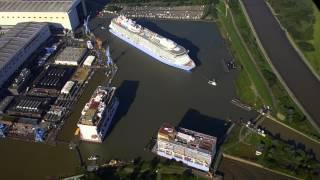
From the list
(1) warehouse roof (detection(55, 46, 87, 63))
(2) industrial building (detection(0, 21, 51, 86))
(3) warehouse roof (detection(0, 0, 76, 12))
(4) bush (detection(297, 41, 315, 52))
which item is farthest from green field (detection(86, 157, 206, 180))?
(3) warehouse roof (detection(0, 0, 76, 12))

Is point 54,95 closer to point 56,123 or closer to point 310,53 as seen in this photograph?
point 56,123

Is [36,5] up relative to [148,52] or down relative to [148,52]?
up

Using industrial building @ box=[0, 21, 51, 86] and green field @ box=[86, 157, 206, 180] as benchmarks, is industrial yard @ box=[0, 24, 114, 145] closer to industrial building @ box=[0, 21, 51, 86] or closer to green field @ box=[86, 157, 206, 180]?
industrial building @ box=[0, 21, 51, 86]

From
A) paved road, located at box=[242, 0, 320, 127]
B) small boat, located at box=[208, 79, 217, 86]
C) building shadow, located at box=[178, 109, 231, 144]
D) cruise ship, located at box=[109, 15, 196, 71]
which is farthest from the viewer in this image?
cruise ship, located at box=[109, 15, 196, 71]

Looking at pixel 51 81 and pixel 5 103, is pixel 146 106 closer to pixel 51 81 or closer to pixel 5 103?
pixel 51 81

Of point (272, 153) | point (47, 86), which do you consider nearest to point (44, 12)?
point (47, 86)

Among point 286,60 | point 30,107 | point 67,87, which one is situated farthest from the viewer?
point 67,87

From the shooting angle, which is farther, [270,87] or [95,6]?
[95,6]
